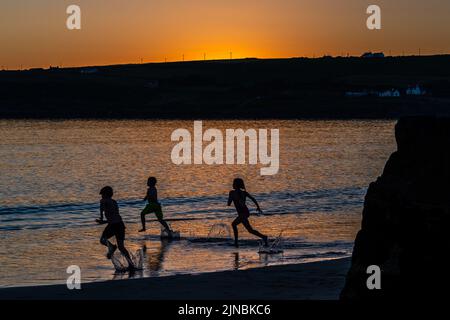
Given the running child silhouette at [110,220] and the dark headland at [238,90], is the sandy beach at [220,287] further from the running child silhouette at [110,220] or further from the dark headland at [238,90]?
the dark headland at [238,90]

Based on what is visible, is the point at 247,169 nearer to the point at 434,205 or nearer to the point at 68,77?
the point at 434,205

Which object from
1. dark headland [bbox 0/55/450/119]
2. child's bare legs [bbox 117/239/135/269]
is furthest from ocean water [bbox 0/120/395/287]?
dark headland [bbox 0/55/450/119]

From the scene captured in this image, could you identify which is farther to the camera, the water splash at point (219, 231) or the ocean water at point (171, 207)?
the water splash at point (219, 231)

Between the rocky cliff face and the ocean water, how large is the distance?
23.5 ft

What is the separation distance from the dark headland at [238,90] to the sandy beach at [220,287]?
4421 inches

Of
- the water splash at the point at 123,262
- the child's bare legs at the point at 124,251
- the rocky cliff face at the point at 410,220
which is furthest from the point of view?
the water splash at the point at 123,262

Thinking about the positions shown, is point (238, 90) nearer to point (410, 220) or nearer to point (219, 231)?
point (219, 231)

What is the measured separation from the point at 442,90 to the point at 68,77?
6471 cm

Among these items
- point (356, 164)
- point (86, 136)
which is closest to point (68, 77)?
point (86, 136)

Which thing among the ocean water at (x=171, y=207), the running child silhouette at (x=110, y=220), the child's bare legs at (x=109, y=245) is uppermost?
the running child silhouette at (x=110, y=220)

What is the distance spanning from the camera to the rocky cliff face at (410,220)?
10.9 meters

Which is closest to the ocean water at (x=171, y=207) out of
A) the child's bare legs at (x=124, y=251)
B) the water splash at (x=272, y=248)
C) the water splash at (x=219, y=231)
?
the water splash at (x=219, y=231)

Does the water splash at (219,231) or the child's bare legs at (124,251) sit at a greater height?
the child's bare legs at (124,251)

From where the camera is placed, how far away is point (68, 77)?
179875 millimetres
